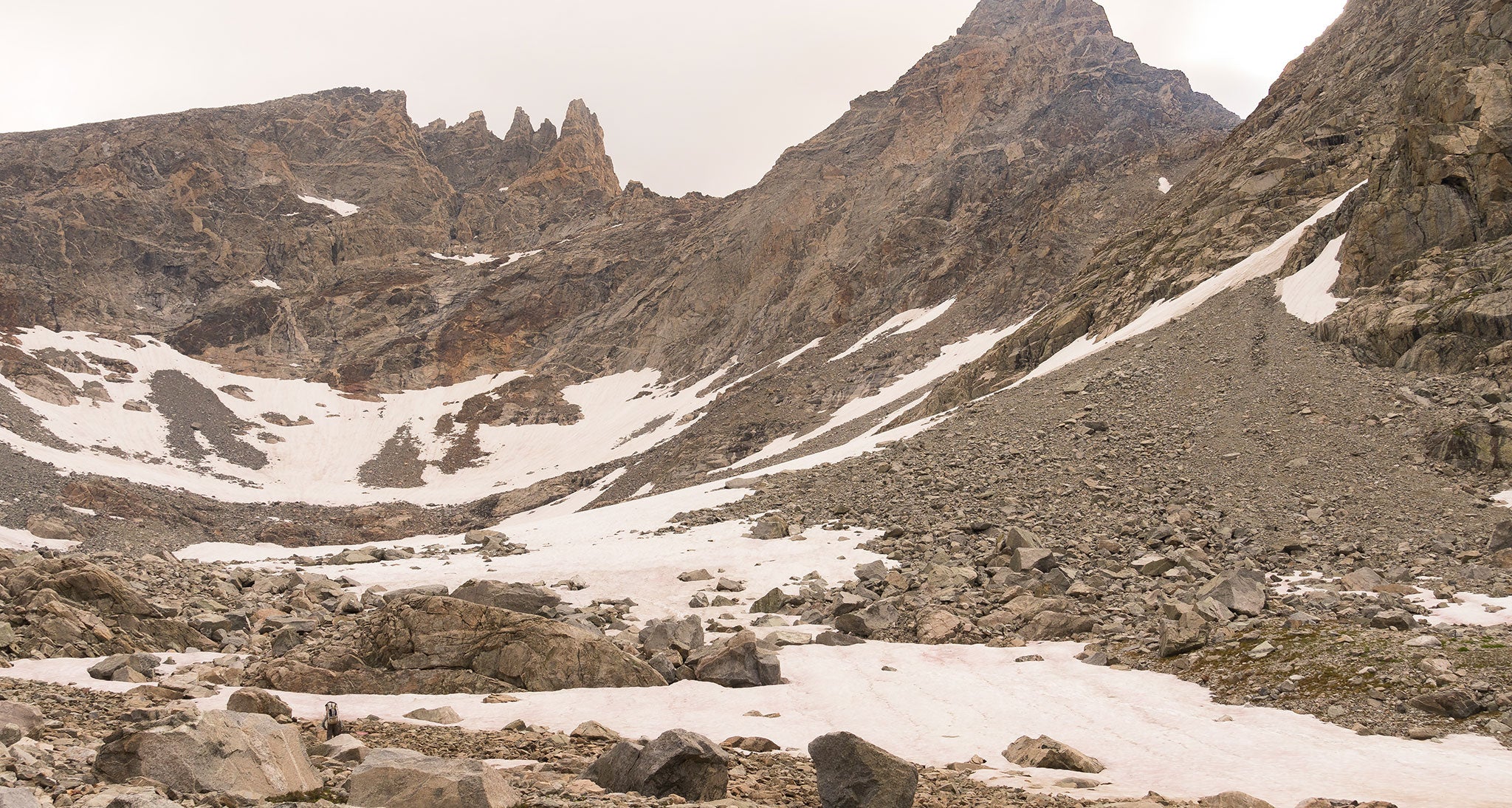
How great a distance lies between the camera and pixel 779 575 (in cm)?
2405

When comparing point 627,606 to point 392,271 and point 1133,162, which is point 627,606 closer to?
point 1133,162

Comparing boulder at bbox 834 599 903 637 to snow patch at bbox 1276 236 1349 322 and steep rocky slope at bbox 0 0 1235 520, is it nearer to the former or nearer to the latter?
A: snow patch at bbox 1276 236 1349 322

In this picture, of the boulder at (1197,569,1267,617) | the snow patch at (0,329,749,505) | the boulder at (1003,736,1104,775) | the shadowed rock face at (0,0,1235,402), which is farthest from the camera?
the shadowed rock face at (0,0,1235,402)

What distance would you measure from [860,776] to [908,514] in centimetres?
1943

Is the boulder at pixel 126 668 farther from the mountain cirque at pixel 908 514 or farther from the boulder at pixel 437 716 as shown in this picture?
the boulder at pixel 437 716

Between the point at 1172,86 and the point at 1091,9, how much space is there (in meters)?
20.9

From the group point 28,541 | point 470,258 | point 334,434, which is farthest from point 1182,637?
point 470,258

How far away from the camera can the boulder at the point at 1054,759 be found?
10219mm

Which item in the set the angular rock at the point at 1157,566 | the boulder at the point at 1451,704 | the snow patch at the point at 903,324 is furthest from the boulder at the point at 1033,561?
the snow patch at the point at 903,324

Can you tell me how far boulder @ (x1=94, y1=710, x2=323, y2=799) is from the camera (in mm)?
7125

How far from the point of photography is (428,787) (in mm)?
7172

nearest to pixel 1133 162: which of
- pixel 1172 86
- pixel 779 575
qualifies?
pixel 1172 86

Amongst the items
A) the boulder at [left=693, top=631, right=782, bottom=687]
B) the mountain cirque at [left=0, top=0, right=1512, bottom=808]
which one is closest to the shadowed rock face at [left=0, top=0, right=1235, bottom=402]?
the mountain cirque at [left=0, top=0, right=1512, bottom=808]

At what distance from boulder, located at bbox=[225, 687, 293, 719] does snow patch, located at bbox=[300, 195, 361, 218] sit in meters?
142
